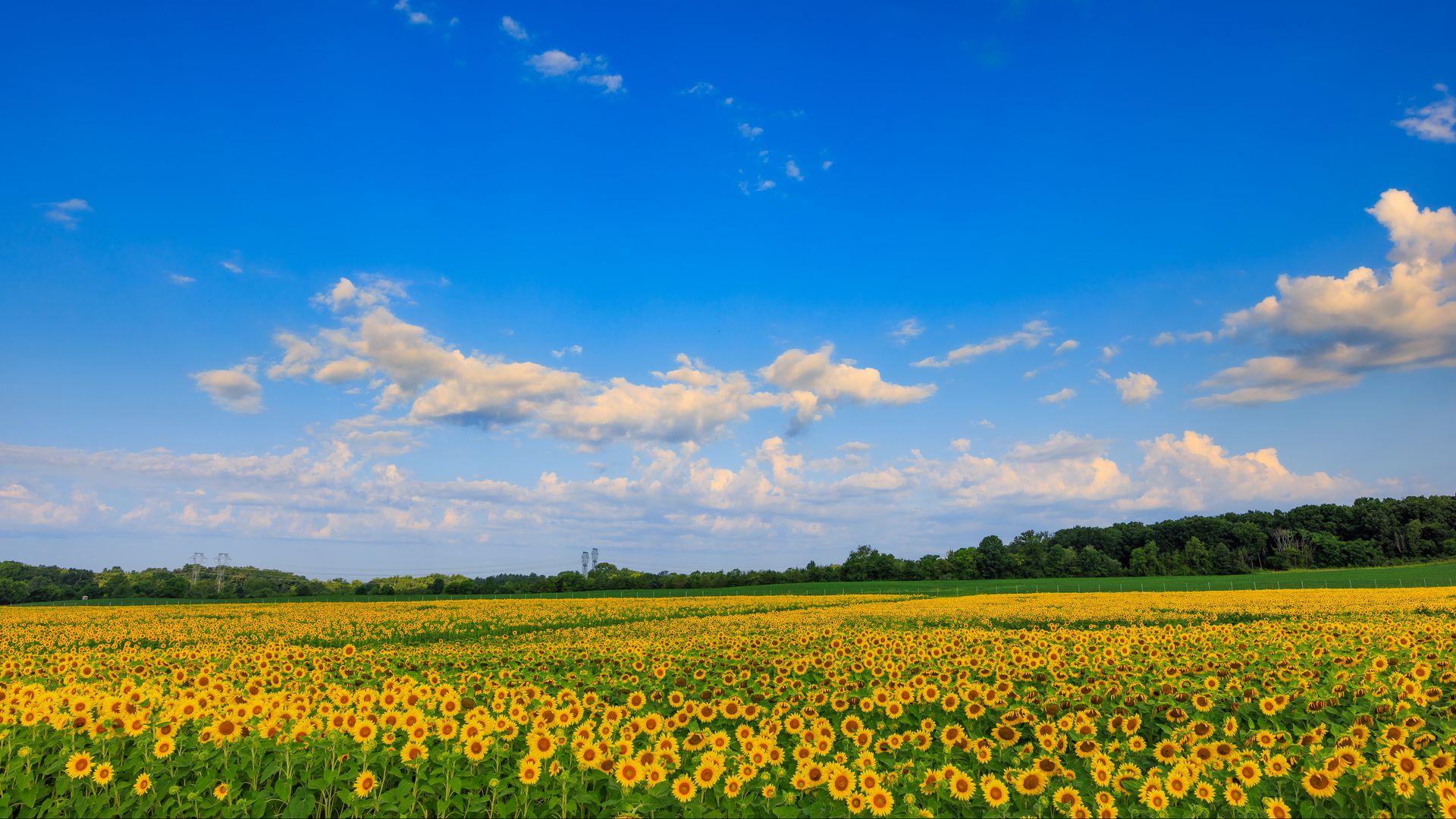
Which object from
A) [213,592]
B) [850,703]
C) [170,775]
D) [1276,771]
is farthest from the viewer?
[213,592]

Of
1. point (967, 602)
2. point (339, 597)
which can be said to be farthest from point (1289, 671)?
point (339, 597)

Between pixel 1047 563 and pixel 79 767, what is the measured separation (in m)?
131

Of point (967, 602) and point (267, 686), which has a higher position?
point (267, 686)

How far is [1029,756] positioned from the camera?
22.8 feet

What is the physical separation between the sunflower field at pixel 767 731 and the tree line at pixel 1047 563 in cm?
7708

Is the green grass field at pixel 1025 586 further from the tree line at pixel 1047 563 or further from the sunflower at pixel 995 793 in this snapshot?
the sunflower at pixel 995 793

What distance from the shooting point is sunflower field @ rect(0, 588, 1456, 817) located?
587 cm

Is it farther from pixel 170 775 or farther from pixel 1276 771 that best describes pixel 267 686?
pixel 1276 771

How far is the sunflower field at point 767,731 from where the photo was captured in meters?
5.87

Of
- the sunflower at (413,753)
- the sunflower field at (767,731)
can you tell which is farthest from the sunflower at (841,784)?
the sunflower at (413,753)

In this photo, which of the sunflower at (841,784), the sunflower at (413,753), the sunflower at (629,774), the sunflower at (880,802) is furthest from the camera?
the sunflower at (413,753)

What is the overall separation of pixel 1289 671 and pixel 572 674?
10242mm

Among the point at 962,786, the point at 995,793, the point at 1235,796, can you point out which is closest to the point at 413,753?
the point at 962,786

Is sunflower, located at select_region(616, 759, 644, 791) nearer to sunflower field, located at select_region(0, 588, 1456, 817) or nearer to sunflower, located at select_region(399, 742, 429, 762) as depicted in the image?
sunflower field, located at select_region(0, 588, 1456, 817)
